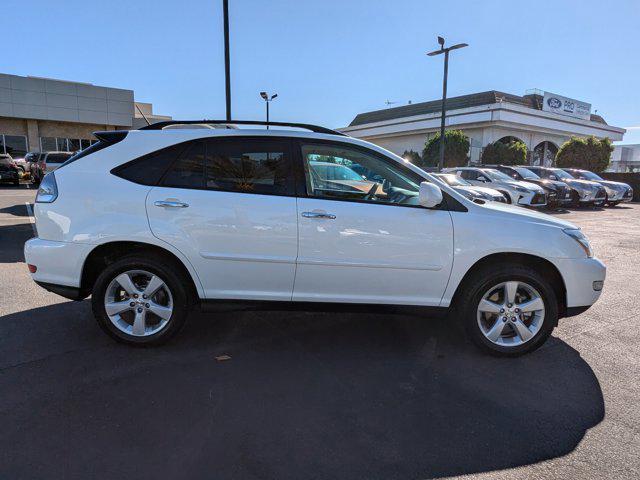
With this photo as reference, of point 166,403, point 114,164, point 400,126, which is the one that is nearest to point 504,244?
point 166,403

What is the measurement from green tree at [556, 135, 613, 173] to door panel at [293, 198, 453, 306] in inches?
1279

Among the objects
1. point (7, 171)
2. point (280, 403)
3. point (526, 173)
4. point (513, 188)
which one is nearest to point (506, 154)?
point (526, 173)

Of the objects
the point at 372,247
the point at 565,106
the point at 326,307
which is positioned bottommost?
the point at 326,307

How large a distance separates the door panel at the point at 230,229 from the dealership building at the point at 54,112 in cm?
3134

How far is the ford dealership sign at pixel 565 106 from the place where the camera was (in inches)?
1663

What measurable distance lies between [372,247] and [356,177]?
0.68m

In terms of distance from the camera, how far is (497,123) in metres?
37.4

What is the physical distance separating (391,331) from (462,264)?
1.08 meters

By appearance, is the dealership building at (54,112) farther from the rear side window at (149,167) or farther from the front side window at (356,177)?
the front side window at (356,177)

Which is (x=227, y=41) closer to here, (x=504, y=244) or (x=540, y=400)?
(x=504, y=244)

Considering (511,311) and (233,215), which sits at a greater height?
(233,215)

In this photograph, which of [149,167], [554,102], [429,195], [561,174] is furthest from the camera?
[554,102]

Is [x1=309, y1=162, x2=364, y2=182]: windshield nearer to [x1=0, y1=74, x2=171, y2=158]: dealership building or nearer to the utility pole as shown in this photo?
the utility pole

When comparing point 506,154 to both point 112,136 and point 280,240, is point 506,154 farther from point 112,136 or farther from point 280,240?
point 112,136
